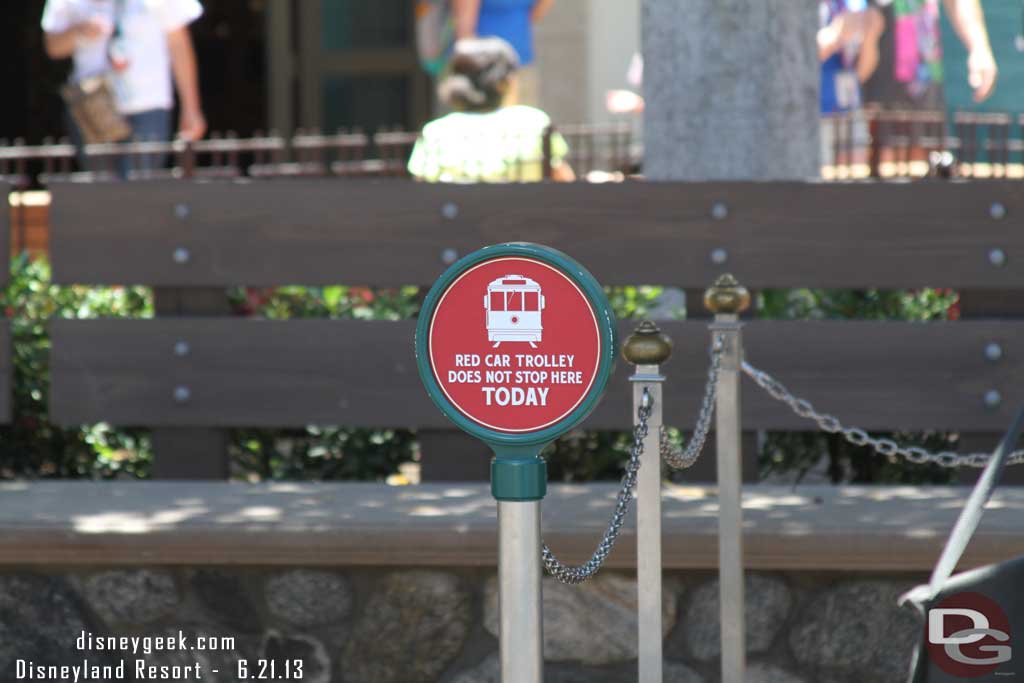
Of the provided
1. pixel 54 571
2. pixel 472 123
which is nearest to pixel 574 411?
pixel 54 571

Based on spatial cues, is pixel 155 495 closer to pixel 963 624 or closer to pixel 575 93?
pixel 963 624

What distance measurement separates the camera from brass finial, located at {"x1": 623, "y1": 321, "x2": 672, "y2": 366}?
3195mm

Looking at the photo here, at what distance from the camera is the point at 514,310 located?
2.71 metres

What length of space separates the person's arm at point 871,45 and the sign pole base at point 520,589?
701 centimetres

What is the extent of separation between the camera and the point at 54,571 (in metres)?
4.37

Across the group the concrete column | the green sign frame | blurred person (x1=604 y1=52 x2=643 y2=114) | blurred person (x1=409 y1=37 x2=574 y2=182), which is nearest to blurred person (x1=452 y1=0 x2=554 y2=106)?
blurred person (x1=409 y1=37 x2=574 y2=182)

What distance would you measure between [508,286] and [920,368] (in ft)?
8.16

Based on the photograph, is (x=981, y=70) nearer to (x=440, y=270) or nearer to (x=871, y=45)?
(x=871, y=45)

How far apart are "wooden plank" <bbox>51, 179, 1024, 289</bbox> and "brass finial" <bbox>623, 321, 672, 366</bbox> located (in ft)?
5.73

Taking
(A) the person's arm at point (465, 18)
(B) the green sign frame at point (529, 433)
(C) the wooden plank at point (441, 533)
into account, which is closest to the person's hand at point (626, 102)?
(A) the person's arm at point (465, 18)

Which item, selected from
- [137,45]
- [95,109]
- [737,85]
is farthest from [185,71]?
[737,85]

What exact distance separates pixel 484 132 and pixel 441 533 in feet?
10.9

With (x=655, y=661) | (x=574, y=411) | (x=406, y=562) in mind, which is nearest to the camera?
(x=574, y=411)

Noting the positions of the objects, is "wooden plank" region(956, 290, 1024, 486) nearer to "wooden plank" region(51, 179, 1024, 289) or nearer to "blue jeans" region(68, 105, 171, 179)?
"wooden plank" region(51, 179, 1024, 289)
